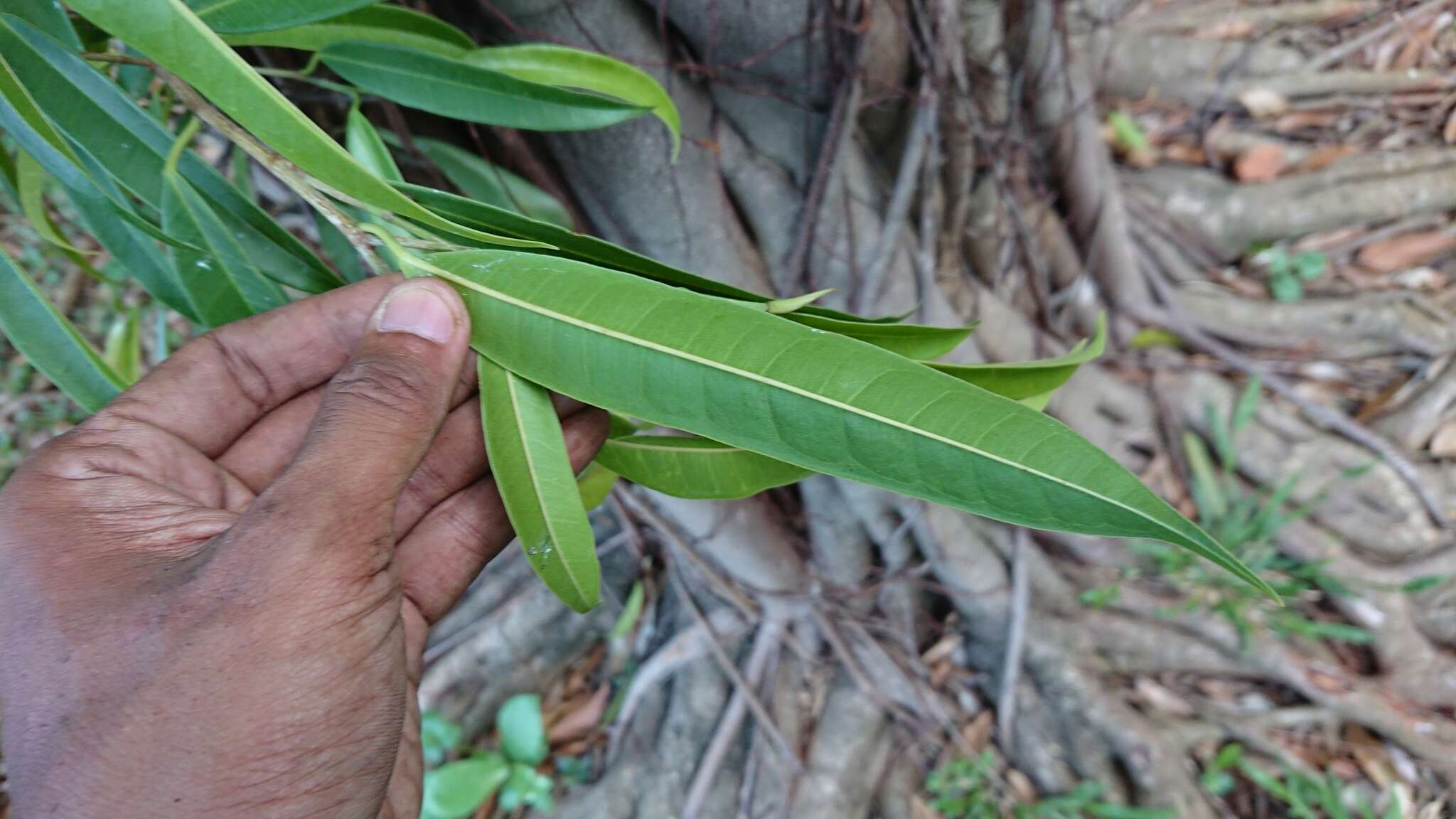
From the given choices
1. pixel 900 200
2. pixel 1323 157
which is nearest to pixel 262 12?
pixel 900 200

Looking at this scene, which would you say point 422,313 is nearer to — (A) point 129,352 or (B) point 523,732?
(A) point 129,352

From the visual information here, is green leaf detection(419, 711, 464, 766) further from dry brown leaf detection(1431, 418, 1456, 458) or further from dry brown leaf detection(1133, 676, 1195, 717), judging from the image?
dry brown leaf detection(1431, 418, 1456, 458)

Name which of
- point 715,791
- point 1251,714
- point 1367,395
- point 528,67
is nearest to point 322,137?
point 528,67

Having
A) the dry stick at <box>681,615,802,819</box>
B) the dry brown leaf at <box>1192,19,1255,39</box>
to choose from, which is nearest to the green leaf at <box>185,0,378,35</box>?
the dry stick at <box>681,615,802,819</box>

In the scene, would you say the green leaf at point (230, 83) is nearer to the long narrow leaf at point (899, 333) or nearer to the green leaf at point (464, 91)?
the green leaf at point (464, 91)

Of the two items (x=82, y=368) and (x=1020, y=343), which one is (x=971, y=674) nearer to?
(x=1020, y=343)
